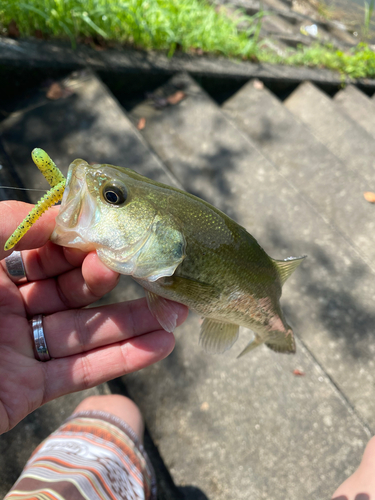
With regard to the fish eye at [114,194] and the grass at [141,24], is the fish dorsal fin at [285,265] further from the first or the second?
the grass at [141,24]

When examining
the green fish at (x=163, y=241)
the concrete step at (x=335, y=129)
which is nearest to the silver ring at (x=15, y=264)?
the green fish at (x=163, y=241)

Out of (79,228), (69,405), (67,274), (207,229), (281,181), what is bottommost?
(69,405)

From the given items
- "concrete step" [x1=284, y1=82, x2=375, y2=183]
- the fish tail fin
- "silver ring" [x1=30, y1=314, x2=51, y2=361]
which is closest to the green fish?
the fish tail fin

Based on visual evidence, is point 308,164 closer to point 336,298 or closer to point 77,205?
point 336,298

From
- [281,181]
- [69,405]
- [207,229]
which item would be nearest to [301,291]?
[281,181]

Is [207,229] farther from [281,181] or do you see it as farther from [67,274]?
[281,181]

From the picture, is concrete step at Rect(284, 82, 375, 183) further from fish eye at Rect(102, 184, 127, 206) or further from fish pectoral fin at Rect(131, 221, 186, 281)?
fish eye at Rect(102, 184, 127, 206)
